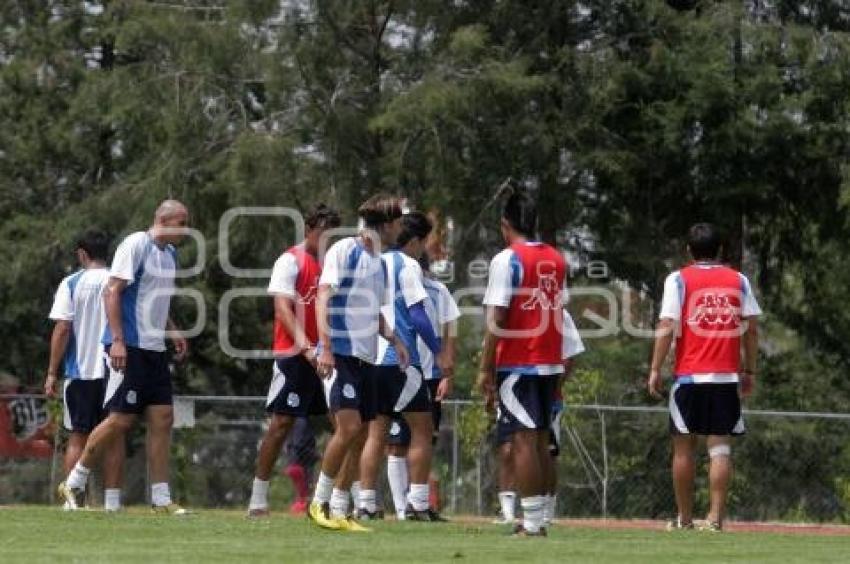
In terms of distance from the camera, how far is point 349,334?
13.2 metres

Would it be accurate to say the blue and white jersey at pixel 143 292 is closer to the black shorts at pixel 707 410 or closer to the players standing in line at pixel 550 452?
the players standing in line at pixel 550 452

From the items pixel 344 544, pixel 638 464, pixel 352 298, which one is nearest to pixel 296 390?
pixel 352 298

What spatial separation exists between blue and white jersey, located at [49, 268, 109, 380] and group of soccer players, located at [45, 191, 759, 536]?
0.04ft

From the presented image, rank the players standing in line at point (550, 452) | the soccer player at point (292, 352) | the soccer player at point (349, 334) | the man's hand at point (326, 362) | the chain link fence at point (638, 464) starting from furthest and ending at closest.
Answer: the chain link fence at point (638, 464) → the soccer player at point (292, 352) → the players standing in line at point (550, 452) → the soccer player at point (349, 334) → the man's hand at point (326, 362)

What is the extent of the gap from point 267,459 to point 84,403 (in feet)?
5.75

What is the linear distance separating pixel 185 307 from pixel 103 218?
2.38 m

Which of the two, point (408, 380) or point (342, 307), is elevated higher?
point (342, 307)

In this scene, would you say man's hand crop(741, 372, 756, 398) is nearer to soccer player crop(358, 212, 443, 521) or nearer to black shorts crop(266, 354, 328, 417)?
soccer player crop(358, 212, 443, 521)

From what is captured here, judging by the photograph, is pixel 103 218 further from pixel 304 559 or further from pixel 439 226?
pixel 304 559

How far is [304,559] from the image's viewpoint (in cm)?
1050

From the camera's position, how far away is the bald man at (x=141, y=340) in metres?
14.9

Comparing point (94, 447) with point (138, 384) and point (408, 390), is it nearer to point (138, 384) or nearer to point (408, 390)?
point (138, 384)

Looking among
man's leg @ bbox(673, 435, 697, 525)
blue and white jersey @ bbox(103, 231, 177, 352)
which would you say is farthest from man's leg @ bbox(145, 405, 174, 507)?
man's leg @ bbox(673, 435, 697, 525)

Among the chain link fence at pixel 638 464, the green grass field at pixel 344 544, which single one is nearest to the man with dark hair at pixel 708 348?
the green grass field at pixel 344 544
